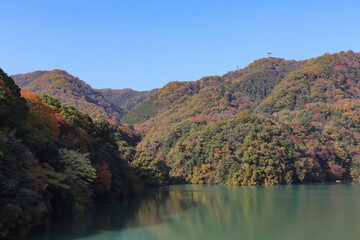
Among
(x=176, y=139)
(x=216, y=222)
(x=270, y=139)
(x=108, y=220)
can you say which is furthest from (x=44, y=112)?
(x=176, y=139)

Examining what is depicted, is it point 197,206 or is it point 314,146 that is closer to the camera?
point 197,206

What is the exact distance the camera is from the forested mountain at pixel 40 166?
1853 centimetres

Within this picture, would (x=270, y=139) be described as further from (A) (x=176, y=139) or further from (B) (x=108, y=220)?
(B) (x=108, y=220)

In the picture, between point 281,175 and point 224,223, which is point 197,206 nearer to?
point 224,223

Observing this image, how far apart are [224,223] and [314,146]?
60.7 meters

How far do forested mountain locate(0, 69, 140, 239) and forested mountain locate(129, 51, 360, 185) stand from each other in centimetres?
3219

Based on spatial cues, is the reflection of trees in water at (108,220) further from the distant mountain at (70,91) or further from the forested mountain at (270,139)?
the distant mountain at (70,91)

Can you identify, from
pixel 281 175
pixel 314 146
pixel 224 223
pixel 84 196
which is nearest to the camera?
pixel 224 223

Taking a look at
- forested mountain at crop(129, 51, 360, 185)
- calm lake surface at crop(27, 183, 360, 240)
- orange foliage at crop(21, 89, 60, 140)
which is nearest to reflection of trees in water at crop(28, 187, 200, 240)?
calm lake surface at crop(27, 183, 360, 240)

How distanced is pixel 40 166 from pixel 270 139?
187 ft

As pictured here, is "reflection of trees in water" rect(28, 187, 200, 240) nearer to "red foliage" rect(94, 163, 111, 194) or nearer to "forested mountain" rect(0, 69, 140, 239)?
"forested mountain" rect(0, 69, 140, 239)

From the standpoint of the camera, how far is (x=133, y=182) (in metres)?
49.8

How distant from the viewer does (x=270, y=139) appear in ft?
238

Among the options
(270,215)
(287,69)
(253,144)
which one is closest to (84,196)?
(270,215)
